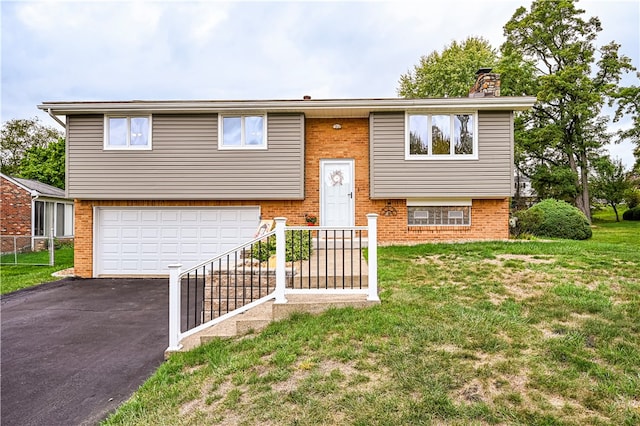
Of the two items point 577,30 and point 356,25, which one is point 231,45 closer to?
point 356,25

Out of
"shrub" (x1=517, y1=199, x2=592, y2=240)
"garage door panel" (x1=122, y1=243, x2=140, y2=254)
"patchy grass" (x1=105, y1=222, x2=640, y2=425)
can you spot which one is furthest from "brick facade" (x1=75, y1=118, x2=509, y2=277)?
"patchy grass" (x1=105, y1=222, x2=640, y2=425)

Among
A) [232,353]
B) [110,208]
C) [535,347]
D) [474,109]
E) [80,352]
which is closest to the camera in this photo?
[535,347]

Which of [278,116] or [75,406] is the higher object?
[278,116]

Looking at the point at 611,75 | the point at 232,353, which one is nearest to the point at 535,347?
the point at 232,353

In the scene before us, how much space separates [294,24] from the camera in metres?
13.4

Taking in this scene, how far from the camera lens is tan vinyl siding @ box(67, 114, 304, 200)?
10.8 m

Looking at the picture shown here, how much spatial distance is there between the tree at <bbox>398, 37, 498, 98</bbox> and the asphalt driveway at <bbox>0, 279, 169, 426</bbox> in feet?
73.7

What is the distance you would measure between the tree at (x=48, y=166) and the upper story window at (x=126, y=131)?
19.7m

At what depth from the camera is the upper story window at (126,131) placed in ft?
36.2

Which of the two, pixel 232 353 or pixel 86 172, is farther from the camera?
pixel 86 172

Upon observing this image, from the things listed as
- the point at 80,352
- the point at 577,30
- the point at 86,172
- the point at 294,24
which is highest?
the point at 577,30

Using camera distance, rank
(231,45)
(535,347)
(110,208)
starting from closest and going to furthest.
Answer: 1. (535,347)
2. (110,208)
3. (231,45)

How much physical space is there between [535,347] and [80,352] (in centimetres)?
635

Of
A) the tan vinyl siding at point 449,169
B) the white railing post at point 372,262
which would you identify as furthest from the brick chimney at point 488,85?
the white railing post at point 372,262
